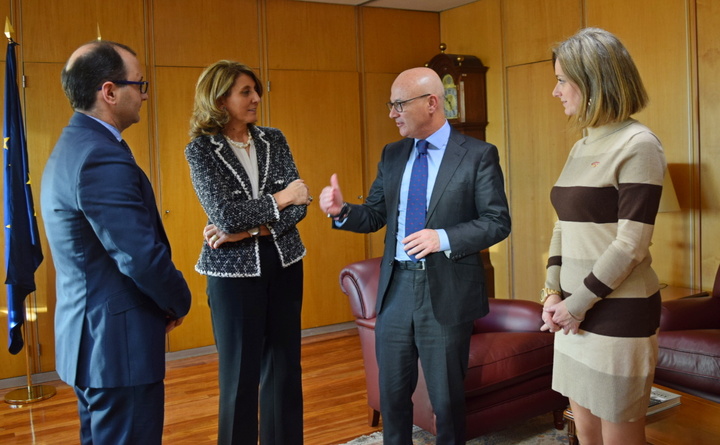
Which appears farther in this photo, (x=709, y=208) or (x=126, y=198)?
(x=709, y=208)

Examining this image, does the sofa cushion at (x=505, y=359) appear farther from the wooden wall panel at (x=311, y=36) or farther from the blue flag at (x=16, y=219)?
the wooden wall panel at (x=311, y=36)

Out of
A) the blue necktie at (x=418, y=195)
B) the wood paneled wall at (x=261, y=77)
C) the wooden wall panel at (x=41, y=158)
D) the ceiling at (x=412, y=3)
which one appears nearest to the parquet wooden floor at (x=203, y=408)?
the wooden wall panel at (x=41, y=158)

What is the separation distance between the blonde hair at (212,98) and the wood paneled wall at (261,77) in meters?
2.58

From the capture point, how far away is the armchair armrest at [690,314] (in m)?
3.54

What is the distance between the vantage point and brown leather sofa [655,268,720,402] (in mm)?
3100

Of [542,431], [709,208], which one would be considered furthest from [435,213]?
[709,208]

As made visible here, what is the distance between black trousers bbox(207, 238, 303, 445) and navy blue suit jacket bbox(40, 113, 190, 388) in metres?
0.54

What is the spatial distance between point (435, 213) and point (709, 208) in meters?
2.59

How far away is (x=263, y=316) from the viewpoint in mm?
2541

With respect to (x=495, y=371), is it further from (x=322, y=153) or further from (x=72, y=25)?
(x=72, y=25)

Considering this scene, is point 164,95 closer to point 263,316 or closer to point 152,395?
point 263,316

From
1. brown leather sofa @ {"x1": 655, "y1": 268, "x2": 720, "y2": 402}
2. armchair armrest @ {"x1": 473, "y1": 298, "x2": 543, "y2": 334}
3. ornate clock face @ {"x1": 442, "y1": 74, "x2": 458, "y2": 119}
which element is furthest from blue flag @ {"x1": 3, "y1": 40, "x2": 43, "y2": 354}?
brown leather sofa @ {"x1": 655, "y1": 268, "x2": 720, "y2": 402}

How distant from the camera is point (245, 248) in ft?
8.15

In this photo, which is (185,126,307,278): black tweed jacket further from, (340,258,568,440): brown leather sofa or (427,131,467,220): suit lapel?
(340,258,568,440): brown leather sofa
